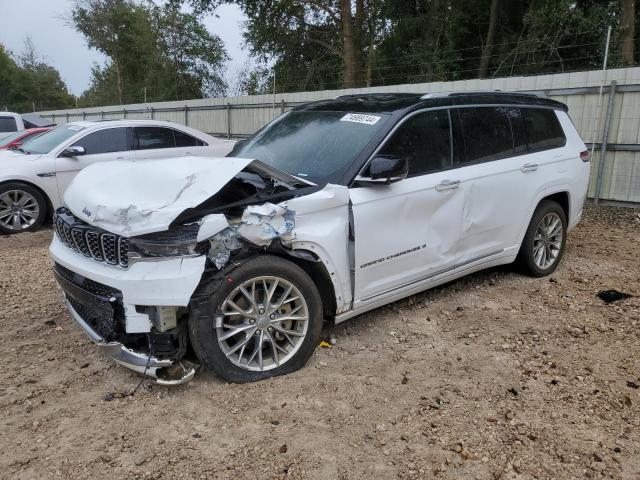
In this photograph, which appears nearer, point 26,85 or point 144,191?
point 144,191

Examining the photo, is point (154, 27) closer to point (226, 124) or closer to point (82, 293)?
point (226, 124)

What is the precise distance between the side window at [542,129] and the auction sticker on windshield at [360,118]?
6.07 ft

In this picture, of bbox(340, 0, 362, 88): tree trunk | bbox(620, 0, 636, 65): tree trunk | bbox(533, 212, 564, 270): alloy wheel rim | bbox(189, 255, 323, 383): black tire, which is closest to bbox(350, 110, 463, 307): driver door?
bbox(189, 255, 323, 383): black tire

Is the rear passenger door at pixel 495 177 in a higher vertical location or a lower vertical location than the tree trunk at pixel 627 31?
lower

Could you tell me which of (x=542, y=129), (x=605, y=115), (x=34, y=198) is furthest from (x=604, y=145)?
(x=34, y=198)

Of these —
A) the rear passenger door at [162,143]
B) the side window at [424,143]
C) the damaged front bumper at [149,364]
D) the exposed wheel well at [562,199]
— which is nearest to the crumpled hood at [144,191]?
the damaged front bumper at [149,364]

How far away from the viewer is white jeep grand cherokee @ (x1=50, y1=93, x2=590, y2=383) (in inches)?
117

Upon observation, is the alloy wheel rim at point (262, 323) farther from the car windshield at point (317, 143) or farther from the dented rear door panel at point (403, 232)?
the car windshield at point (317, 143)

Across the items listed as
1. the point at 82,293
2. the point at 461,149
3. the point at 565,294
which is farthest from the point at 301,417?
the point at 565,294

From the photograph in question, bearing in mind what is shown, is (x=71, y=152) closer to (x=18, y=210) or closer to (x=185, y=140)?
(x=18, y=210)

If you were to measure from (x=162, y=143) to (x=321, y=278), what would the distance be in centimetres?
601

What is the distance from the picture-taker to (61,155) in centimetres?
760

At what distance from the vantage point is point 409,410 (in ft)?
9.92

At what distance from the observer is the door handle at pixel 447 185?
404 cm
